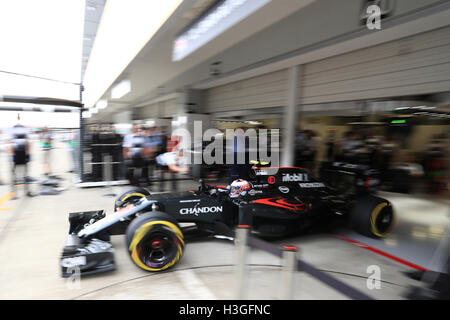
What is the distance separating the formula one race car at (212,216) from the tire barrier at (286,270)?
100 cm

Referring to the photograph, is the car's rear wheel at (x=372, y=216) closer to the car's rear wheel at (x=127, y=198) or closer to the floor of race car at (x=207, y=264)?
the floor of race car at (x=207, y=264)

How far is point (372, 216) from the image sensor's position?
3689 millimetres

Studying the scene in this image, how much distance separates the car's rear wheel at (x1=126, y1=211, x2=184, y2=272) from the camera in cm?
261

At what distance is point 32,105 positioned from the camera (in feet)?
16.8

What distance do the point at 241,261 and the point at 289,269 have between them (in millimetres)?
419

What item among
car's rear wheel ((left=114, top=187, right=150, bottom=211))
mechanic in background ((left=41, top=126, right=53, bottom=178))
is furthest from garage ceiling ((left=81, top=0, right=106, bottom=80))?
car's rear wheel ((left=114, top=187, right=150, bottom=211))

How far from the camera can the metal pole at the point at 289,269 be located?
1.52m

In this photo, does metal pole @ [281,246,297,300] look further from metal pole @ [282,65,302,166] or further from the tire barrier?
metal pole @ [282,65,302,166]

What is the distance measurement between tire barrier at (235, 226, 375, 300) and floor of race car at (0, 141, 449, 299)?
449 millimetres

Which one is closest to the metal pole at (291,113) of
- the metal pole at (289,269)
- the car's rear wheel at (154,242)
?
the car's rear wheel at (154,242)

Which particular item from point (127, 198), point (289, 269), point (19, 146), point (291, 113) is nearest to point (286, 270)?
point (289, 269)

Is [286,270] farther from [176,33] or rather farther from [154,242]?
[176,33]

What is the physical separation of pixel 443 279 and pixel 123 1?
223 inches
